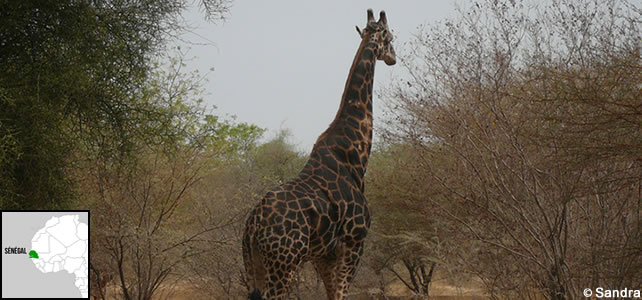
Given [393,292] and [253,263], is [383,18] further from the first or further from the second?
[393,292]

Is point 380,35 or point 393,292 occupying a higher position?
point 380,35

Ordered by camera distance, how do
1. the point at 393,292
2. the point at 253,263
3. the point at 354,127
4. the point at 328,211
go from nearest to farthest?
the point at 253,263, the point at 328,211, the point at 354,127, the point at 393,292

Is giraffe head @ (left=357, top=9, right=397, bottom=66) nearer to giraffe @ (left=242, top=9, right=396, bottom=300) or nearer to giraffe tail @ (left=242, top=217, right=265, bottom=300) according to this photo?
giraffe @ (left=242, top=9, right=396, bottom=300)

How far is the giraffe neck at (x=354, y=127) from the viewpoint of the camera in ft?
18.5

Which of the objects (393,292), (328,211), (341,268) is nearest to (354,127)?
(328,211)

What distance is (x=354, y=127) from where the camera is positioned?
5789 mm

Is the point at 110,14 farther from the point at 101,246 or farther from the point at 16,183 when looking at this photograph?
the point at 101,246

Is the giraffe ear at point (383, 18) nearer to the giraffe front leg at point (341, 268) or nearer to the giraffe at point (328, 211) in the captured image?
the giraffe at point (328, 211)

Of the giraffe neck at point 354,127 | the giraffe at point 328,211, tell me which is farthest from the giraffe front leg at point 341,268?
the giraffe neck at point 354,127

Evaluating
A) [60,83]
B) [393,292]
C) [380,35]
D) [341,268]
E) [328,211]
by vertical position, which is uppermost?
[380,35]

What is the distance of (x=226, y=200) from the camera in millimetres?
11906

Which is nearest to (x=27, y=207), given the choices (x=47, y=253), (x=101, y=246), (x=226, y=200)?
(x=47, y=253)

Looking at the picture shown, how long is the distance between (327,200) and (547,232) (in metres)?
2.60

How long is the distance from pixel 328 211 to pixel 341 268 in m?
0.51
